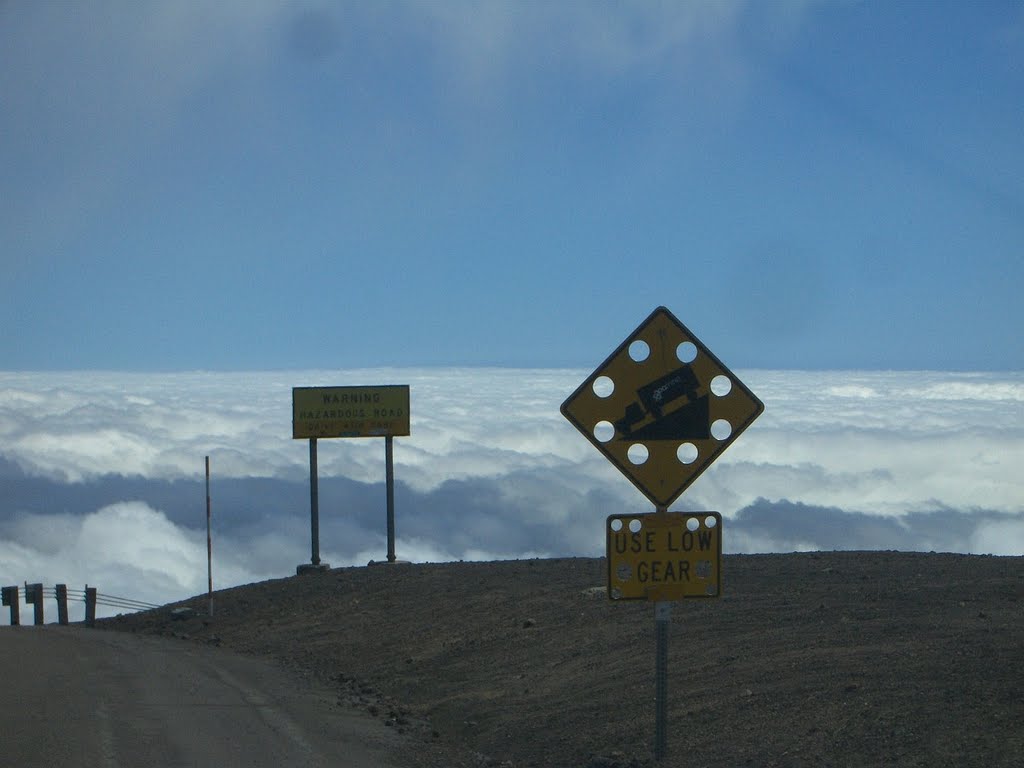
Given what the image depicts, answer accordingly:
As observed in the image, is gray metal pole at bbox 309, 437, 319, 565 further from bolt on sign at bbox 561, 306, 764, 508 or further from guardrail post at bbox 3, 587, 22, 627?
bolt on sign at bbox 561, 306, 764, 508

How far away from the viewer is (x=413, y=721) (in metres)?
11.0

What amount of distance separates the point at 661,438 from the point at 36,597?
69.1 ft

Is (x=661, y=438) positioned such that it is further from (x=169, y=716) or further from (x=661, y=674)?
(x=169, y=716)

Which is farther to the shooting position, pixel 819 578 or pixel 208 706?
pixel 819 578

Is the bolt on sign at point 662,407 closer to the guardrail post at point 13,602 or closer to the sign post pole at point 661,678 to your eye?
the sign post pole at point 661,678

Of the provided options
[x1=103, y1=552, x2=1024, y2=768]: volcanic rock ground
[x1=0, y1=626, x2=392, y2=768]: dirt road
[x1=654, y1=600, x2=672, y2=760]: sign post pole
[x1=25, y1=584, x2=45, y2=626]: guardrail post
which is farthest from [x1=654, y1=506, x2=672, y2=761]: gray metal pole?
[x1=25, y1=584, x2=45, y2=626]: guardrail post

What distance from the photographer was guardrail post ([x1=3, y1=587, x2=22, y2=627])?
25.2 m

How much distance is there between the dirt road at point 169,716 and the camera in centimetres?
912

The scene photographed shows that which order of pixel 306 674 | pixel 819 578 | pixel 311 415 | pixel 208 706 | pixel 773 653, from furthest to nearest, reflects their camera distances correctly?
pixel 311 415, pixel 819 578, pixel 306 674, pixel 208 706, pixel 773 653

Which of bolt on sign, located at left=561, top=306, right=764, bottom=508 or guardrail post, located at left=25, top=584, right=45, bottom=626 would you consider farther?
guardrail post, located at left=25, top=584, right=45, bottom=626

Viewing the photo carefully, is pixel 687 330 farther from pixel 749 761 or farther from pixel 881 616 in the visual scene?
pixel 881 616

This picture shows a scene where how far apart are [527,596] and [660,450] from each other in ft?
30.3

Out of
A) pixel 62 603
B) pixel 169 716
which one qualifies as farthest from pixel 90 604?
pixel 169 716

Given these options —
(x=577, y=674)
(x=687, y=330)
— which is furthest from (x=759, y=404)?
(x=577, y=674)
